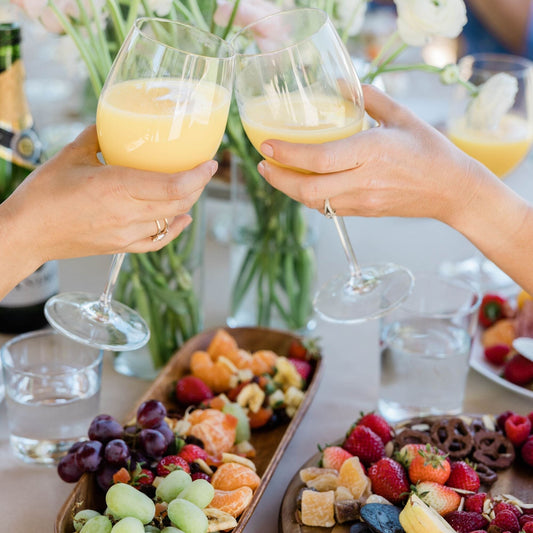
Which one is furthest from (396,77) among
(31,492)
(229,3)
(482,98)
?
(31,492)

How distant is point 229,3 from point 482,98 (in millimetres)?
471

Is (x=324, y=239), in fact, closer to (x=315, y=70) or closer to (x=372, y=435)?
(x=372, y=435)

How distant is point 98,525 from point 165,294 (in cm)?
54

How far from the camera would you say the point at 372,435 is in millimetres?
1044

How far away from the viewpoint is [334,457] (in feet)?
3.37

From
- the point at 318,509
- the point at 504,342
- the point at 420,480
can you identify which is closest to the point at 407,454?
the point at 420,480

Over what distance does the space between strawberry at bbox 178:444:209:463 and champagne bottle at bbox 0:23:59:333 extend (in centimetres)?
51

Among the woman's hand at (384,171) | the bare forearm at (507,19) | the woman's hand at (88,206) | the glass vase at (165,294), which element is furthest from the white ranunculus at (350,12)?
the bare forearm at (507,19)

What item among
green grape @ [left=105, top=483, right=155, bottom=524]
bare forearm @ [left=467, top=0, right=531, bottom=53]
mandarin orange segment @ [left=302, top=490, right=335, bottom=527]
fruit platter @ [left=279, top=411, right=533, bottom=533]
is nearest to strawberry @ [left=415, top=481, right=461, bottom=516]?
fruit platter @ [left=279, top=411, right=533, bottom=533]

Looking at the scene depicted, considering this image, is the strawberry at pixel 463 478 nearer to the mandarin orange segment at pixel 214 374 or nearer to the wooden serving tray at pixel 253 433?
the wooden serving tray at pixel 253 433

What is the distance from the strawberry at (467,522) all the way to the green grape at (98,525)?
0.41m

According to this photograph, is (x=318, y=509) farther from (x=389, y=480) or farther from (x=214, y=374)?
(x=214, y=374)

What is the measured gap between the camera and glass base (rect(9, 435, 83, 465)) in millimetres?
1107

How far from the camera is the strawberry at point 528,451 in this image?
1.06 meters
